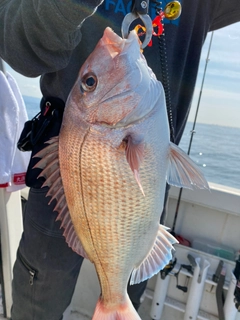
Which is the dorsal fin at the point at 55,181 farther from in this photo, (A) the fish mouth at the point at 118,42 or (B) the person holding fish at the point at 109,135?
(A) the fish mouth at the point at 118,42

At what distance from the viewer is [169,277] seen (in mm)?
2135

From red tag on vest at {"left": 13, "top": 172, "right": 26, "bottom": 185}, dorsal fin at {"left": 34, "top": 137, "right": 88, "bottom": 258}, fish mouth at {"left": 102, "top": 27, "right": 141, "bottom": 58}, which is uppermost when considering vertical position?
fish mouth at {"left": 102, "top": 27, "right": 141, "bottom": 58}

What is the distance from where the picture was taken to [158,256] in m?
1.13

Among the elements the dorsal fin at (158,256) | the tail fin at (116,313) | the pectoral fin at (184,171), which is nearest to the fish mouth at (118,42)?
the pectoral fin at (184,171)

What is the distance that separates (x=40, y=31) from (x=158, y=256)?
2.72 feet

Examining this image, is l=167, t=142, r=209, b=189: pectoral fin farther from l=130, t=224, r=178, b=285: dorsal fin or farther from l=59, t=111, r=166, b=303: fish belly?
l=130, t=224, r=178, b=285: dorsal fin

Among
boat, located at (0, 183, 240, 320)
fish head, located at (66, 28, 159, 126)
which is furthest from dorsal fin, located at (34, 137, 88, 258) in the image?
boat, located at (0, 183, 240, 320)

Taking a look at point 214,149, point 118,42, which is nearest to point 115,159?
point 118,42

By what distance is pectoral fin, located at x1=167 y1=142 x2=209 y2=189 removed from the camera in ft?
3.20

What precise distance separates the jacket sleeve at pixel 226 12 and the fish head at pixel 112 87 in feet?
2.15

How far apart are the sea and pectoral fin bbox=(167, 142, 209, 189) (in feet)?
4.85

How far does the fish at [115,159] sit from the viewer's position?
894 millimetres

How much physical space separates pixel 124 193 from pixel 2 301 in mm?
1730

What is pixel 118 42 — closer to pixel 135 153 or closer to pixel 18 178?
pixel 135 153
